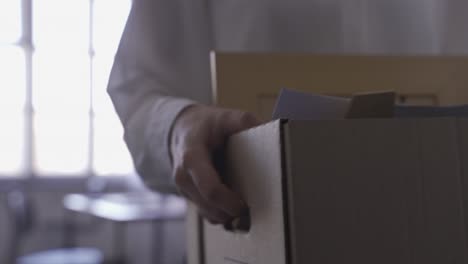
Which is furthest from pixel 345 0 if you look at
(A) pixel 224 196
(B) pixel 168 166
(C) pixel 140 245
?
(C) pixel 140 245

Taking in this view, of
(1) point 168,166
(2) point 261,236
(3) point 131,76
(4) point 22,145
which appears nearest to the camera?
(2) point 261,236

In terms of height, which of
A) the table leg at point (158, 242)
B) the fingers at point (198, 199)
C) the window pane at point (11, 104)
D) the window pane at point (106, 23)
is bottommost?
the table leg at point (158, 242)

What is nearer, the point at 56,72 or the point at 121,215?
the point at 121,215

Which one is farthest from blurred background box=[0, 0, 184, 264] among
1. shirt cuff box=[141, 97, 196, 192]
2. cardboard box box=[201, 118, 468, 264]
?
cardboard box box=[201, 118, 468, 264]

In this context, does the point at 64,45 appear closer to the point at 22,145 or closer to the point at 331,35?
the point at 22,145

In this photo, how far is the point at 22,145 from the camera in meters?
3.41

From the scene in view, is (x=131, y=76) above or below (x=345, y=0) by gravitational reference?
below

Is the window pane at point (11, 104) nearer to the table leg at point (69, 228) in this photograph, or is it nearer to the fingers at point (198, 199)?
the table leg at point (69, 228)

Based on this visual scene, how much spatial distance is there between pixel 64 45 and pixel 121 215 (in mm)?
1230

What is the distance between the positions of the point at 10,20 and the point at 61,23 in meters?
0.25

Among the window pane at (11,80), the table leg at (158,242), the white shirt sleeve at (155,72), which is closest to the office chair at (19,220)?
the table leg at (158,242)

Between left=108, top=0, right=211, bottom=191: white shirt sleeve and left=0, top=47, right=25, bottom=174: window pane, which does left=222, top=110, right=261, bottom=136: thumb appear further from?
left=0, top=47, right=25, bottom=174: window pane

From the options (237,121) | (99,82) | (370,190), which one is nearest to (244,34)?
(237,121)

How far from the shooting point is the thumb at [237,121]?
59cm
